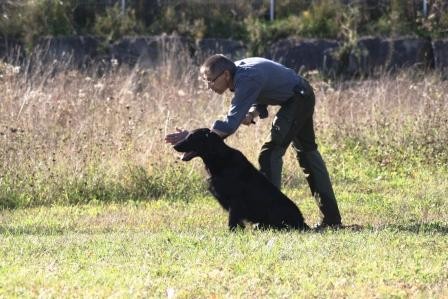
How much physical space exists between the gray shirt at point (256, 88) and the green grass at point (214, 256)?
0.95m

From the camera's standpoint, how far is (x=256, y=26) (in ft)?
70.0

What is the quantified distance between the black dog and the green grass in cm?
22

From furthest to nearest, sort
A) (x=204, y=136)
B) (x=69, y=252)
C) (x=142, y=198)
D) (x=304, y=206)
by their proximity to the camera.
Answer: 1. (x=142, y=198)
2. (x=304, y=206)
3. (x=204, y=136)
4. (x=69, y=252)

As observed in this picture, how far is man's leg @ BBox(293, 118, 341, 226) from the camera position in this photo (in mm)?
8203

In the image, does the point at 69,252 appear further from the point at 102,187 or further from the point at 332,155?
the point at 332,155

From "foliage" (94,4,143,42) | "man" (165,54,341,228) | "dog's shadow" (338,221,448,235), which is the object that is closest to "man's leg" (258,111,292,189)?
"man" (165,54,341,228)

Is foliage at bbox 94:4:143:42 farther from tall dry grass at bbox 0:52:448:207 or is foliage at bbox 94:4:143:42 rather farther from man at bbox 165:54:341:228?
man at bbox 165:54:341:228

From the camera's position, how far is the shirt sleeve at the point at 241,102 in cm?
734

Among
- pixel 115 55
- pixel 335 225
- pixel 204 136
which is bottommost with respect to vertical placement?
pixel 115 55

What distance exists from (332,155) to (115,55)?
8.76m

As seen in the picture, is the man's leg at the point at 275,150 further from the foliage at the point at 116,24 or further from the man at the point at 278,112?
the foliage at the point at 116,24

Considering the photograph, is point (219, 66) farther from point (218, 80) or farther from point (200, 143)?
point (200, 143)

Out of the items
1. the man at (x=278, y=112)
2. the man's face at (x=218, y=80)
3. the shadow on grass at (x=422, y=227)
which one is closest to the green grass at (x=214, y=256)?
the shadow on grass at (x=422, y=227)

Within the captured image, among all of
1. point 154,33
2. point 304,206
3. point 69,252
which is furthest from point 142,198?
point 154,33
